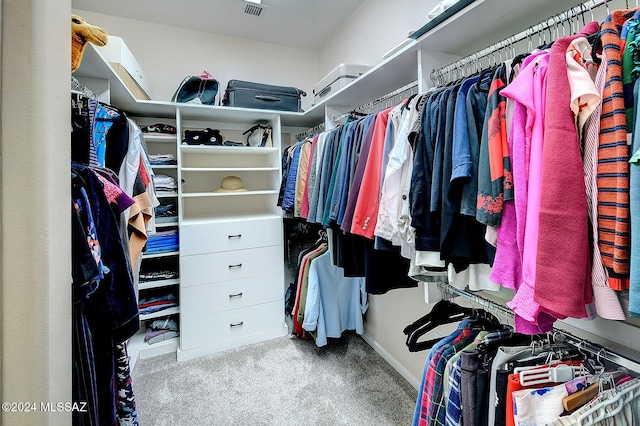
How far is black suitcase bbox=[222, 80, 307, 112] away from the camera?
7.71 feet

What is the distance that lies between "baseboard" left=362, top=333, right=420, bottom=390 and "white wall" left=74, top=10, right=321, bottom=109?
2.37 meters

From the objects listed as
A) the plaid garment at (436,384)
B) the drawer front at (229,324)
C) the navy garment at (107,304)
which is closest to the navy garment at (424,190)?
the plaid garment at (436,384)

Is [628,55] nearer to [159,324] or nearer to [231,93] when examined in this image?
[231,93]

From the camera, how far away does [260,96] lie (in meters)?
2.41

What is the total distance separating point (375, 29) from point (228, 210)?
203cm

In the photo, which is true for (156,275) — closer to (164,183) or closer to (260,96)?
(164,183)

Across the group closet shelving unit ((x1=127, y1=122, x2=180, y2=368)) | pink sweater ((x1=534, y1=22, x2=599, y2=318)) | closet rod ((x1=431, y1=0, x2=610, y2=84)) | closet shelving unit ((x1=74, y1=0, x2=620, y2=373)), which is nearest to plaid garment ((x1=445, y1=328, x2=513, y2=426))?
pink sweater ((x1=534, y1=22, x2=599, y2=318))

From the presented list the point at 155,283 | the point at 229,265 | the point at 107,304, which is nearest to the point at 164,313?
the point at 155,283

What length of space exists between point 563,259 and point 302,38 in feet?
9.65

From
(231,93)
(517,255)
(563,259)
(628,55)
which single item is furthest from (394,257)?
(231,93)

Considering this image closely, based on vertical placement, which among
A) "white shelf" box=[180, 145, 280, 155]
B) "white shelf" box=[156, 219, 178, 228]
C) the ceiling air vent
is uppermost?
the ceiling air vent

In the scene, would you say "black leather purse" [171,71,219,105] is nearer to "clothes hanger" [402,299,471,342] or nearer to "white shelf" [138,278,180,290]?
"white shelf" [138,278,180,290]

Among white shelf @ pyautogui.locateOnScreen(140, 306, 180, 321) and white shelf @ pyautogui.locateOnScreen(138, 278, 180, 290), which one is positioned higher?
white shelf @ pyautogui.locateOnScreen(138, 278, 180, 290)

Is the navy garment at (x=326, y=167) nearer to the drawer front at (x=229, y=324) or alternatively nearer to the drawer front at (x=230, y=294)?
the drawer front at (x=230, y=294)
